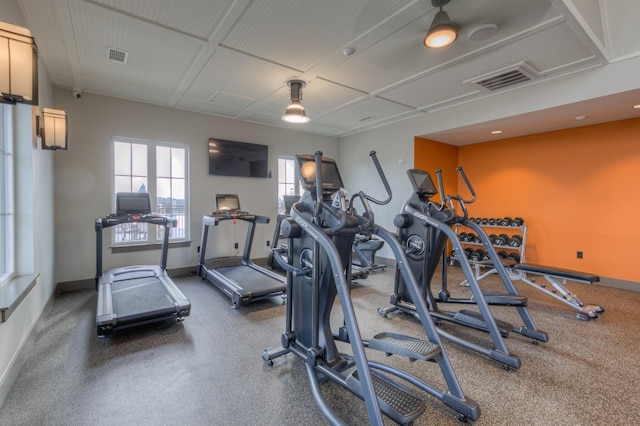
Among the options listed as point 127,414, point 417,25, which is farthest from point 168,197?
point 417,25

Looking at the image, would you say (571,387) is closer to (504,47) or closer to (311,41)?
(504,47)

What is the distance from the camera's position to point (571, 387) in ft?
7.29

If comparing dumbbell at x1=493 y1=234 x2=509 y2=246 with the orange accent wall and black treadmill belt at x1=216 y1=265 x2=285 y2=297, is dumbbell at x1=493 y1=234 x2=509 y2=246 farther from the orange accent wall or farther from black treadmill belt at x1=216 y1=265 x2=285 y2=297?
black treadmill belt at x1=216 y1=265 x2=285 y2=297

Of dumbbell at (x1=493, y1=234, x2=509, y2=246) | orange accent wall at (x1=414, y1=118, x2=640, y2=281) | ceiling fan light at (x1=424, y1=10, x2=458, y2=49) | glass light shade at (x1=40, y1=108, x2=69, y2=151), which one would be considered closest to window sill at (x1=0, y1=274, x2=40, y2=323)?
glass light shade at (x1=40, y1=108, x2=69, y2=151)

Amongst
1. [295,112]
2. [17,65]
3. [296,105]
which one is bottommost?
[17,65]

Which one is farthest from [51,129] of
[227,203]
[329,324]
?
[329,324]

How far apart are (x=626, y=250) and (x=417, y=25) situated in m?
5.00

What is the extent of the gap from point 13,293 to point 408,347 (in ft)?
9.19

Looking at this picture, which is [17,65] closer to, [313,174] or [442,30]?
[313,174]

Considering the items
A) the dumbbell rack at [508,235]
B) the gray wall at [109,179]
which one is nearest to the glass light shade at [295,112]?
the gray wall at [109,179]

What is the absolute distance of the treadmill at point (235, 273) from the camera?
151 inches

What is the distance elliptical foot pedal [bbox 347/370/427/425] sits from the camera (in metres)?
1.70

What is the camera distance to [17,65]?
1.51 m

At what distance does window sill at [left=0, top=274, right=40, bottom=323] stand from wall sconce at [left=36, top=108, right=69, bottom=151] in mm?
1364
